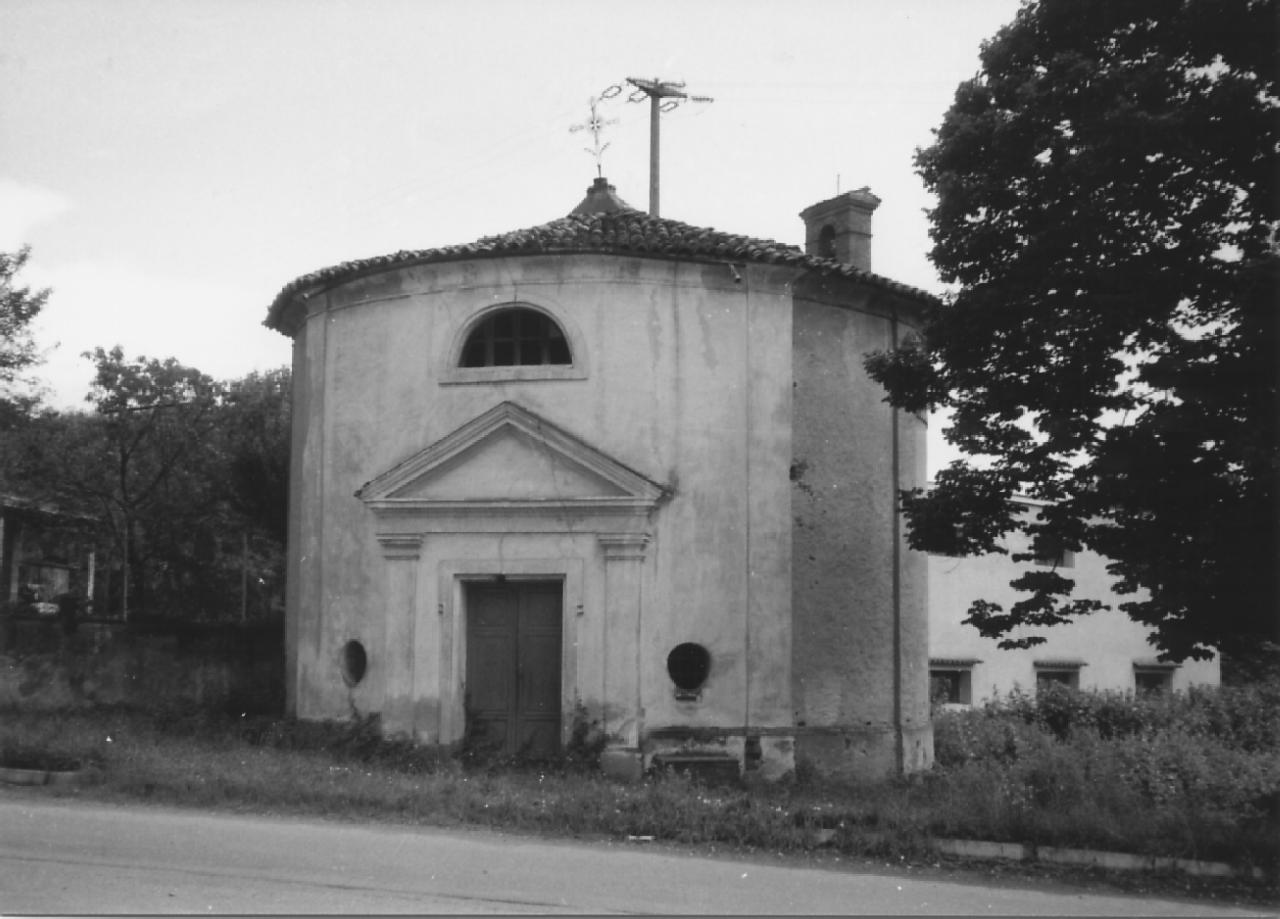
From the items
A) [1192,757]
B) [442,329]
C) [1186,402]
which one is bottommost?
[1192,757]

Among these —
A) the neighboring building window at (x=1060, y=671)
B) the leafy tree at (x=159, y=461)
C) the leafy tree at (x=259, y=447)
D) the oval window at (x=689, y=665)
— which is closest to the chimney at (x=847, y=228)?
the oval window at (x=689, y=665)

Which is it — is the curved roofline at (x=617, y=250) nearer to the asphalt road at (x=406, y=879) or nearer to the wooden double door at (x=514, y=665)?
the wooden double door at (x=514, y=665)

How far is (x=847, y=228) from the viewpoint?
18625mm

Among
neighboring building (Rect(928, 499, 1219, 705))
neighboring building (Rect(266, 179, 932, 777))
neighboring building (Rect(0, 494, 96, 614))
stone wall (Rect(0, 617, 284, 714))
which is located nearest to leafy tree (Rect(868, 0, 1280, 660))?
neighboring building (Rect(266, 179, 932, 777))

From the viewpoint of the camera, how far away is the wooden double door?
597 inches

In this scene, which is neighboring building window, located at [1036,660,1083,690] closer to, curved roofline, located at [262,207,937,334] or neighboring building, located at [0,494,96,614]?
curved roofline, located at [262,207,937,334]

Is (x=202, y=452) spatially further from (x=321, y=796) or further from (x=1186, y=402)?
(x=1186, y=402)

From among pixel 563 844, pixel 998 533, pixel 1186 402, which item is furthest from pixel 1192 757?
pixel 563 844

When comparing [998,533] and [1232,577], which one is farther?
[998,533]

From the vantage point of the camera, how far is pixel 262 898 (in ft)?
24.9

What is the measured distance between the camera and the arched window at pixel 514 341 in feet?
51.6

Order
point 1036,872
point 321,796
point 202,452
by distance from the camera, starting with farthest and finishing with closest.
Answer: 1. point 202,452
2. point 321,796
3. point 1036,872

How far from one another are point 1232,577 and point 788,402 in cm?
619

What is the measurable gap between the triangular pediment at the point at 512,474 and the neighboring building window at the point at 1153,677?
64.6ft
